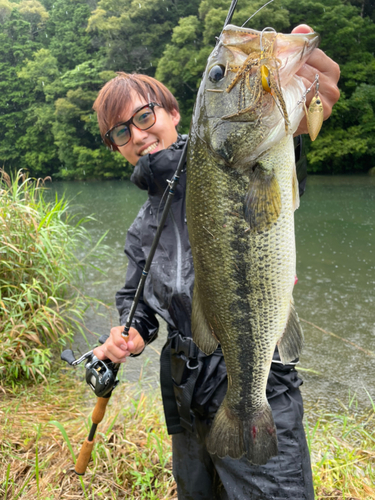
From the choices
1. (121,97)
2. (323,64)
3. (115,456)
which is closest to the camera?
(323,64)

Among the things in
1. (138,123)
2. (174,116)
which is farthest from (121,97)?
(174,116)

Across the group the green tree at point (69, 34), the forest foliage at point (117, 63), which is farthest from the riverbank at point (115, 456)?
the green tree at point (69, 34)

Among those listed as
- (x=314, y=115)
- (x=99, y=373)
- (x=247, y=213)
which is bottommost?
(x=99, y=373)

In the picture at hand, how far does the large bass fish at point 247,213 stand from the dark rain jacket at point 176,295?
0.79 feet

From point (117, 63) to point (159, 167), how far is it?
1503 inches

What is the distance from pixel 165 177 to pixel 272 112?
2.46 ft

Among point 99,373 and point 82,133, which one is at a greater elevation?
point 99,373

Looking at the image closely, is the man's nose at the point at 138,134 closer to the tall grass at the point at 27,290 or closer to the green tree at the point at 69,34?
the tall grass at the point at 27,290

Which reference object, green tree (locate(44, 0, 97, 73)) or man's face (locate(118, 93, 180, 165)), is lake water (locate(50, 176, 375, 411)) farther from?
green tree (locate(44, 0, 97, 73))

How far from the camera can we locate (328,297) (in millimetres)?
6785

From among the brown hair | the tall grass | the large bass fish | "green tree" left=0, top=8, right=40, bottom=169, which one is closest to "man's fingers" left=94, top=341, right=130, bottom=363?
the large bass fish

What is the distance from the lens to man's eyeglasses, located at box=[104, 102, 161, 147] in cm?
208

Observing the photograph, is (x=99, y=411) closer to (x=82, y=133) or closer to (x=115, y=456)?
(x=115, y=456)

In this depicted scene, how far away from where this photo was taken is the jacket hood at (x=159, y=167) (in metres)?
1.85
